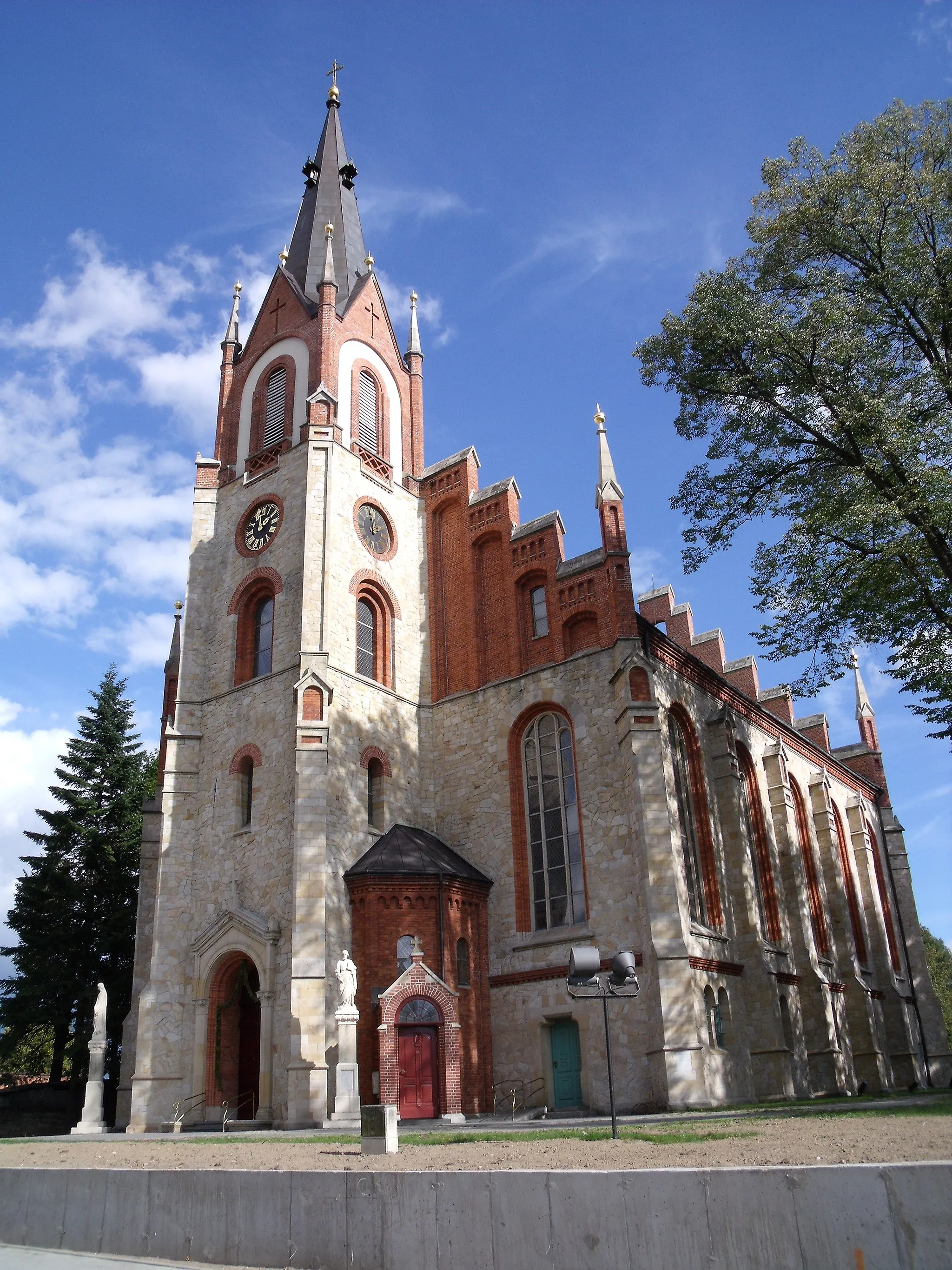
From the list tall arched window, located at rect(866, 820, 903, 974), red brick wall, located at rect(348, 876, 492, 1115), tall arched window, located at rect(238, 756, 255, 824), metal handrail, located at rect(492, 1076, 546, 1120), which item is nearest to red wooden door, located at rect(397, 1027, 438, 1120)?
red brick wall, located at rect(348, 876, 492, 1115)

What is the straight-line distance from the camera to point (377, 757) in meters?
25.8

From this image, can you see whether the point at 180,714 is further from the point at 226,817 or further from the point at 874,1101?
the point at 874,1101

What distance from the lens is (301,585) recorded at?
26.2 m

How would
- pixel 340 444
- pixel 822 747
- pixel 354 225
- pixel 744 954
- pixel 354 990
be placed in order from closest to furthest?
pixel 354 990 < pixel 744 954 < pixel 340 444 < pixel 354 225 < pixel 822 747

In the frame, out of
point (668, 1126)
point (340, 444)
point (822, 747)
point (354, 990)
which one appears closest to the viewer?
point (668, 1126)

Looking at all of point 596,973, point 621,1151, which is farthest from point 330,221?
point 621,1151

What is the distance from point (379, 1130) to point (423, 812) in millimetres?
14572

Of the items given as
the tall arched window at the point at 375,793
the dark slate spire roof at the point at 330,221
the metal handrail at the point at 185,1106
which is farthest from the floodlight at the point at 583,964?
the dark slate spire roof at the point at 330,221

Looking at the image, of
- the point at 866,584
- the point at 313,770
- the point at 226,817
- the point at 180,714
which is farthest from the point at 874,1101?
the point at 180,714

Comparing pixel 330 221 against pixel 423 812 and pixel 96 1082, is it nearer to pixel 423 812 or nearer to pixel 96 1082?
pixel 423 812

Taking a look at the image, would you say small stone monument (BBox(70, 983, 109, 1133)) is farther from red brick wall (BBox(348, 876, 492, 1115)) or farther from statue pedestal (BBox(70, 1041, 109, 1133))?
red brick wall (BBox(348, 876, 492, 1115))

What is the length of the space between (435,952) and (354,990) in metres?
2.32

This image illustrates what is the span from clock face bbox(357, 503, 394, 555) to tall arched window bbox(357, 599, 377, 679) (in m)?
1.70

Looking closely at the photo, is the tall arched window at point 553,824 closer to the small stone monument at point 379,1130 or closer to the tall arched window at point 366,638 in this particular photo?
the tall arched window at point 366,638
